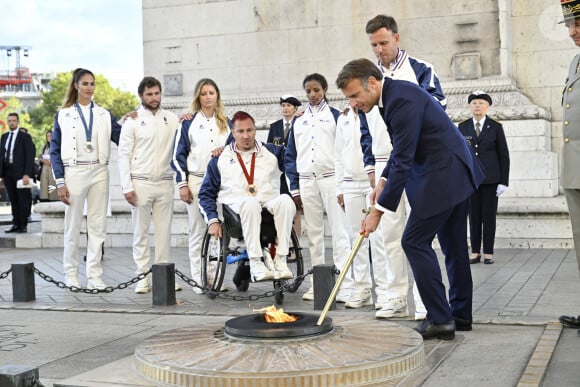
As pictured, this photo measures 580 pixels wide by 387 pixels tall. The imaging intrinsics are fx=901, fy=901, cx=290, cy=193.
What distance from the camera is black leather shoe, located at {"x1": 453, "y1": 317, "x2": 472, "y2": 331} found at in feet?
20.7

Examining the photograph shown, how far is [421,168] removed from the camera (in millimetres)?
A: 5914

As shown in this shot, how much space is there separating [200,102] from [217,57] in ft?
16.4

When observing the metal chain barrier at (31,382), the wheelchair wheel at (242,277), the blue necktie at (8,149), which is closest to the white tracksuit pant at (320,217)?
the wheelchair wheel at (242,277)

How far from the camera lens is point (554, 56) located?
503 inches

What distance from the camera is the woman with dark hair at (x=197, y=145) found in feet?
29.6

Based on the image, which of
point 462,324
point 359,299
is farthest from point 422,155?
point 359,299

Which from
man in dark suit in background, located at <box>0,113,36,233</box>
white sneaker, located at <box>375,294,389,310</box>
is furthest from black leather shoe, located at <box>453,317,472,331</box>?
man in dark suit in background, located at <box>0,113,36,233</box>

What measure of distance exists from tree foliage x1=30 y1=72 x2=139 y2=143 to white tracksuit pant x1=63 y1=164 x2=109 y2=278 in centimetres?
6271

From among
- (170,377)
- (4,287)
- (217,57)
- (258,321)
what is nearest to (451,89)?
(217,57)

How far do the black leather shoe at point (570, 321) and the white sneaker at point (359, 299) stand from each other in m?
1.88

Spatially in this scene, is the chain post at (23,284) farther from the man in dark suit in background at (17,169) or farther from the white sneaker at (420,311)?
the man in dark suit in background at (17,169)

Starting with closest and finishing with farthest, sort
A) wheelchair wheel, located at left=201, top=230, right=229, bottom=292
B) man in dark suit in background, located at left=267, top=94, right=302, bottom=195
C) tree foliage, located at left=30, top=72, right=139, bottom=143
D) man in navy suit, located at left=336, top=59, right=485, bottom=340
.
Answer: man in navy suit, located at left=336, top=59, right=485, bottom=340, wheelchair wheel, located at left=201, top=230, right=229, bottom=292, man in dark suit in background, located at left=267, top=94, right=302, bottom=195, tree foliage, located at left=30, top=72, right=139, bottom=143

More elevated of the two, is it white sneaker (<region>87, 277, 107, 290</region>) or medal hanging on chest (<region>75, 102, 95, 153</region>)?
medal hanging on chest (<region>75, 102, 95, 153</region>)

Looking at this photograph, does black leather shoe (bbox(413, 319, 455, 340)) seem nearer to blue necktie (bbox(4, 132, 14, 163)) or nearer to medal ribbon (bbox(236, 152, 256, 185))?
medal ribbon (bbox(236, 152, 256, 185))
